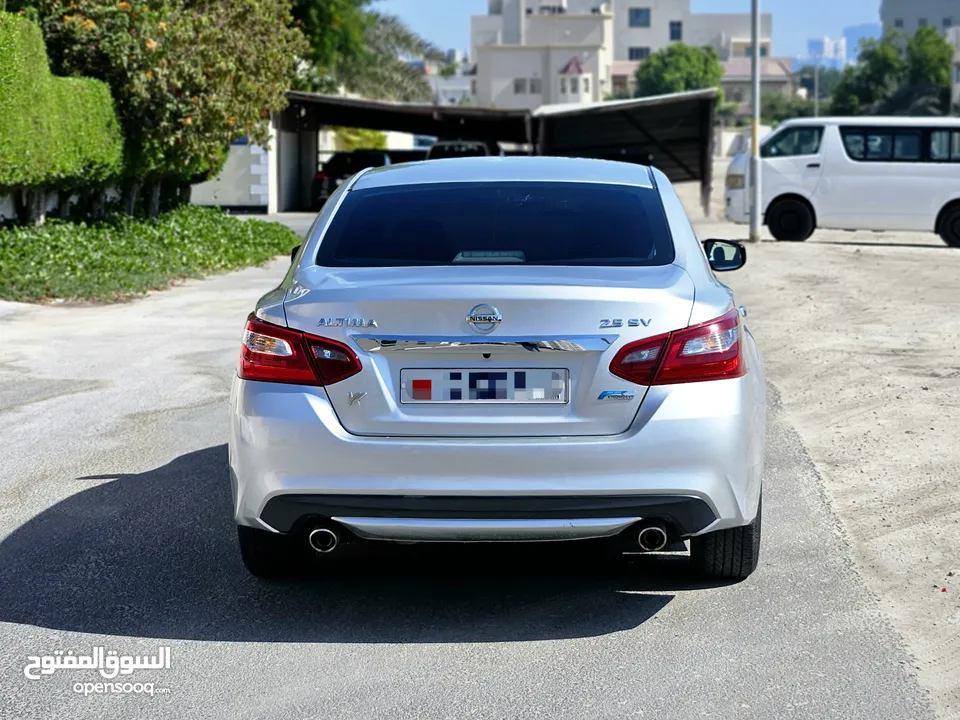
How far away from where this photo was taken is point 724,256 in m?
6.82

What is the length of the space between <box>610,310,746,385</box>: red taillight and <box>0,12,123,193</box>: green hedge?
12.2 meters

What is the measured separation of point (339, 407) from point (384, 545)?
1.44 metres

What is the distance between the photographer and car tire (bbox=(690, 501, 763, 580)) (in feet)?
17.4

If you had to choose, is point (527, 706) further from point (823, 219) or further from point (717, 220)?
point (717, 220)

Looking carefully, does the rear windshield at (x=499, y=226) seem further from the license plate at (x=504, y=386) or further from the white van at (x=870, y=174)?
the white van at (x=870, y=174)

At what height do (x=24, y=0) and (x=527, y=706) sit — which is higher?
(x=24, y=0)

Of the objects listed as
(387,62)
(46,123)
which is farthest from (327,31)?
(46,123)

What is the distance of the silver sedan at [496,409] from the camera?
15.5ft

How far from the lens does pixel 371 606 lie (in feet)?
17.3

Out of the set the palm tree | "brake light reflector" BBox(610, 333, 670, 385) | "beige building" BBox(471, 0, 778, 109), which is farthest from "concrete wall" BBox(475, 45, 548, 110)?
"brake light reflector" BBox(610, 333, 670, 385)

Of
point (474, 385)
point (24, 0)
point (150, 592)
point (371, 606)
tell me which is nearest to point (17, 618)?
point (150, 592)

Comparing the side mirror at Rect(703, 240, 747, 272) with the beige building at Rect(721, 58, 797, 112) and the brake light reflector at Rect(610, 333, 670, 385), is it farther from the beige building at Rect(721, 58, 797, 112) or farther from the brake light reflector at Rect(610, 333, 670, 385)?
the beige building at Rect(721, 58, 797, 112)

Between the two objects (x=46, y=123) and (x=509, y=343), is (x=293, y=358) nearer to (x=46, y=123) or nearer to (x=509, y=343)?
(x=509, y=343)

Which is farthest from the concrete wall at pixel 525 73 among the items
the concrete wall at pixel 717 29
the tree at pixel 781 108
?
the concrete wall at pixel 717 29
